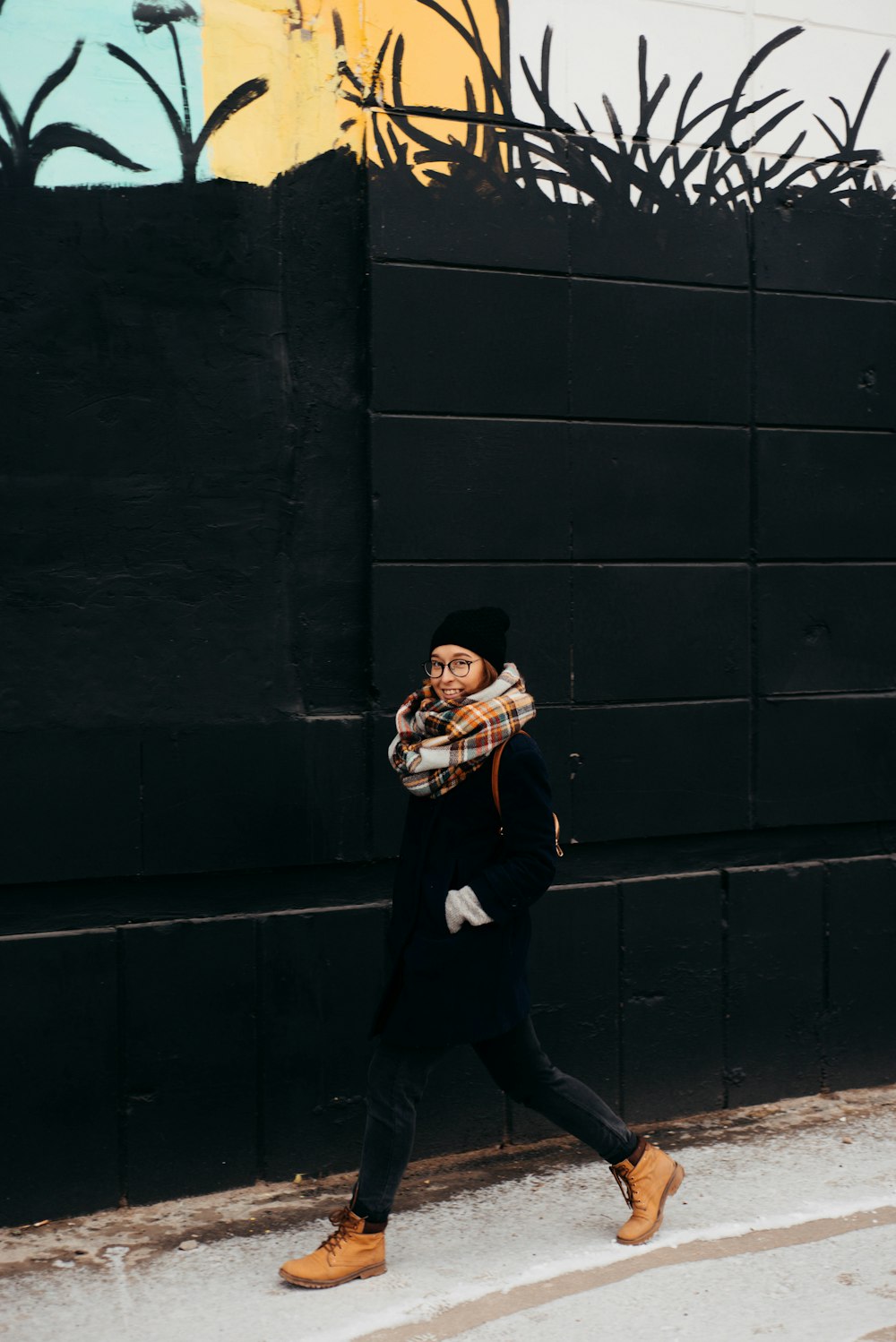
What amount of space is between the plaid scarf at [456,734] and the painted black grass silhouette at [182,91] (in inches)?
76.9

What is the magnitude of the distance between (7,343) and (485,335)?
→ 5.00ft

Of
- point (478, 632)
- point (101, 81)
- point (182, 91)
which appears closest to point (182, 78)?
point (182, 91)

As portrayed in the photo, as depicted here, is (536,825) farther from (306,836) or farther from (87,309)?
(87,309)

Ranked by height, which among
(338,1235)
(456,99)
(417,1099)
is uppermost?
(456,99)

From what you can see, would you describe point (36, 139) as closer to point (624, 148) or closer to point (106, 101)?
point (106, 101)

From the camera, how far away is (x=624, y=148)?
16.6ft

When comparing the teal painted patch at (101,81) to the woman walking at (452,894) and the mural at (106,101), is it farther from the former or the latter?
the woman walking at (452,894)

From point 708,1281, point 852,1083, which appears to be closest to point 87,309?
point 708,1281

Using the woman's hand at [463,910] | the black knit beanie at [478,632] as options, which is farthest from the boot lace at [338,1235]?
the black knit beanie at [478,632]

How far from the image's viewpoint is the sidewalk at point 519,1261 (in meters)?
3.63

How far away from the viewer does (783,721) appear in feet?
17.5

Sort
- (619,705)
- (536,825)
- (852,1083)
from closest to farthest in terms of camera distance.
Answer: (536,825) → (619,705) → (852,1083)

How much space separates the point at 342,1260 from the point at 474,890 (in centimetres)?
105

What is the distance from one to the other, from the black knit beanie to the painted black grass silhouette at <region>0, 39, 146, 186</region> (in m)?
1.90
